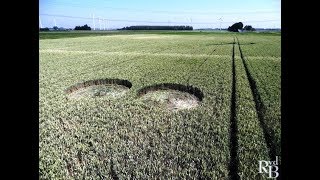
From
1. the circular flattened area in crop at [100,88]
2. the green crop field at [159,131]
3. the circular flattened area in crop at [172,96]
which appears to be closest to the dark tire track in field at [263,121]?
the green crop field at [159,131]

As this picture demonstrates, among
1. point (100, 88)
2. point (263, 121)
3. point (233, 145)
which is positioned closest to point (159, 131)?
point (233, 145)

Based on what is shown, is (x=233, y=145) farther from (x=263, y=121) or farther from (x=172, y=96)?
(x=172, y=96)

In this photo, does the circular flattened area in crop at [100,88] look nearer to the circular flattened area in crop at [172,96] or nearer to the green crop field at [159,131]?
the green crop field at [159,131]

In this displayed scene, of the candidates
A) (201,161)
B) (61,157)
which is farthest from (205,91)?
(61,157)
